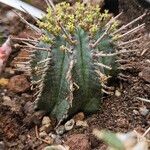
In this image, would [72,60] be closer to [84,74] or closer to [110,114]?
[84,74]

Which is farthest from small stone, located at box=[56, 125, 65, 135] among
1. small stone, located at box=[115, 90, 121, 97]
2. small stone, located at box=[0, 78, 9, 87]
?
small stone, located at box=[0, 78, 9, 87]

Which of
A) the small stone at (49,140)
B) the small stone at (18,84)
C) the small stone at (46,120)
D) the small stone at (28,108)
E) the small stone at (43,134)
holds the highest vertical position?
the small stone at (18,84)

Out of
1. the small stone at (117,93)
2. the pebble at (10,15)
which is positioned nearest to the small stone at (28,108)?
the small stone at (117,93)

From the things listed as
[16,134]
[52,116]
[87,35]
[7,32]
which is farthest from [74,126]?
[7,32]

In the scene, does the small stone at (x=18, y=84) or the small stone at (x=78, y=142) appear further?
the small stone at (x=18, y=84)

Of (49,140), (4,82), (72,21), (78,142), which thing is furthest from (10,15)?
(78,142)

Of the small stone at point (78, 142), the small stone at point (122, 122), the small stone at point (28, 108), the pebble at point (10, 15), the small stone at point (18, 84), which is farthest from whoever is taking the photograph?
the pebble at point (10, 15)

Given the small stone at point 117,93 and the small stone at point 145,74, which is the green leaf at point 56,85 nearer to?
the small stone at point 117,93
